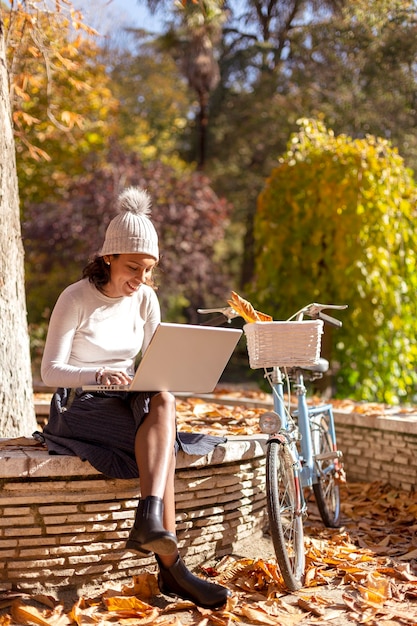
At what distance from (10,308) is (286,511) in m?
1.74

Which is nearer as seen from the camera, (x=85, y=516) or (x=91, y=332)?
(x=85, y=516)

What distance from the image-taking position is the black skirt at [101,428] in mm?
3271

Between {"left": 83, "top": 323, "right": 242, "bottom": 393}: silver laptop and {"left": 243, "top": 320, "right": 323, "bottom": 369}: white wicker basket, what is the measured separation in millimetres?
265

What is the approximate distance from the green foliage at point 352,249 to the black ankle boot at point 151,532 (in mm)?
4489

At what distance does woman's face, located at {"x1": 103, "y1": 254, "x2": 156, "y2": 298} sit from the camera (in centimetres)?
348

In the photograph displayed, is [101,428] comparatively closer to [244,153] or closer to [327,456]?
[327,456]

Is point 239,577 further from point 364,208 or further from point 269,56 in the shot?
point 269,56

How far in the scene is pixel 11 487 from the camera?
321cm

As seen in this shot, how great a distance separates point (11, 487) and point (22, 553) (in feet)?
0.86

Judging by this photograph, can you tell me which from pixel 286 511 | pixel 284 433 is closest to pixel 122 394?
pixel 284 433

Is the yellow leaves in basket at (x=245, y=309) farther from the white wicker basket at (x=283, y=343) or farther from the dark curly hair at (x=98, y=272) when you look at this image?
the dark curly hair at (x=98, y=272)

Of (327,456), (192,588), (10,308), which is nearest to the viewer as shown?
(192,588)

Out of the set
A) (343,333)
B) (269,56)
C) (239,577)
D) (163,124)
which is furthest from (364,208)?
(163,124)

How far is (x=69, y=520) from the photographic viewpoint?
3.27m
